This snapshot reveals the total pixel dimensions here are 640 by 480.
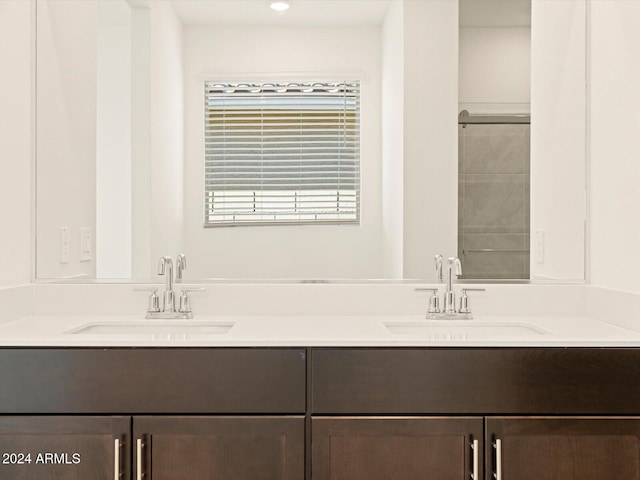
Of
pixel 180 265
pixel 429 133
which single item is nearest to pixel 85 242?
pixel 180 265

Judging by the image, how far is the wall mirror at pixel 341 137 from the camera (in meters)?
1.97

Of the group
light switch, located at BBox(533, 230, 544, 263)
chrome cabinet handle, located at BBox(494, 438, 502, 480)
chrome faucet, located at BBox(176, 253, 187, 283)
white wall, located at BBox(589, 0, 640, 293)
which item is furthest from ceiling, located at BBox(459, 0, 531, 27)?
chrome cabinet handle, located at BBox(494, 438, 502, 480)

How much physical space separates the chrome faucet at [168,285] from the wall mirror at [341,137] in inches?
1.8

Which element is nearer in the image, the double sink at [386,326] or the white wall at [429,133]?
the double sink at [386,326]

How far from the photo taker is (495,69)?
1.99 m

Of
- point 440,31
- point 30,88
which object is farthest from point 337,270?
point 30,88

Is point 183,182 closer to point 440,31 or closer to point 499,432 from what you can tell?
point 440,31

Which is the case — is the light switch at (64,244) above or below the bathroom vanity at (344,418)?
above

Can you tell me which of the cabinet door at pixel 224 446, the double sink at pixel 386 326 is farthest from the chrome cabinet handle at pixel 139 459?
the double sink at pixel 386 326

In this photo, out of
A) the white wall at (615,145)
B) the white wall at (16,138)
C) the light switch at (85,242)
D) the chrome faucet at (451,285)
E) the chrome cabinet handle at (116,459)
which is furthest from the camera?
the light switch at (85,242)

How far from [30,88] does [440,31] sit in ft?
4.35

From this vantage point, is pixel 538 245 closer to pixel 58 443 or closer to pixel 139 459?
pixel 139 459

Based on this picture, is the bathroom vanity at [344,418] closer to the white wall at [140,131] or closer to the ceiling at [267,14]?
the white wall at [140,131]

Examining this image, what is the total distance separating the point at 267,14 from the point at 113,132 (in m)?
0.64
